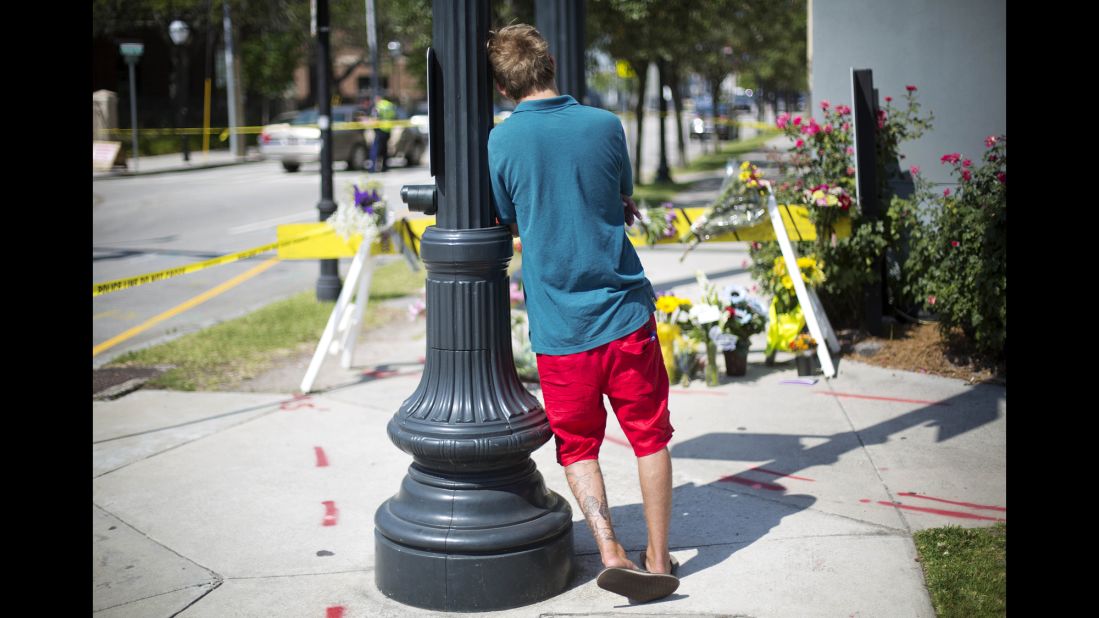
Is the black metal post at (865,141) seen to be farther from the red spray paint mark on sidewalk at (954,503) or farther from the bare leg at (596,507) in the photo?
the bare leg at (596,507)

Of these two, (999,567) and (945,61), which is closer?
(999,567)

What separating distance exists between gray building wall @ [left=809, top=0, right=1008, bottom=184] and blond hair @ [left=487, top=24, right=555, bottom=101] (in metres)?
5.28

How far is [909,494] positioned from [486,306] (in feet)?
7.33

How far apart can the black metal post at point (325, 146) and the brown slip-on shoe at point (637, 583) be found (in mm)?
6835

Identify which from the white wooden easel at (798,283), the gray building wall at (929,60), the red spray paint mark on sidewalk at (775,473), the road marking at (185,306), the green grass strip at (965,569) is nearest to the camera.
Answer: the green grass strip at (965,569)

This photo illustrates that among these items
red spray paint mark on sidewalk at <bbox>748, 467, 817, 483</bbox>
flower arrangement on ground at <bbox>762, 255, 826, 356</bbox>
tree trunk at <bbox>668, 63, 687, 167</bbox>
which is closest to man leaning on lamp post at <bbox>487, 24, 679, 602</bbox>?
red spray paint mark on sidewalk at <bbox>748, 467, 817, 483</bbox>

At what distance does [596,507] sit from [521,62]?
59.2 inches

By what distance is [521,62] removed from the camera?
375 centimetres

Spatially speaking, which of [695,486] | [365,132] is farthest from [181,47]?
[695,486]

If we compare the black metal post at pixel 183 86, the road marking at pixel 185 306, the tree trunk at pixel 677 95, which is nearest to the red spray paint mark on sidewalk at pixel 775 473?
the road marking at pixel 185 306

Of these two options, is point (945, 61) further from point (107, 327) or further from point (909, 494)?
point (107, 327)

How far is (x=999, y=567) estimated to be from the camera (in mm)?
4094

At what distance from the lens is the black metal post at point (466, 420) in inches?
151

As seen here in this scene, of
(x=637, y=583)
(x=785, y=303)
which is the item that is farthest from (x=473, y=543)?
(x=785, y=303)
